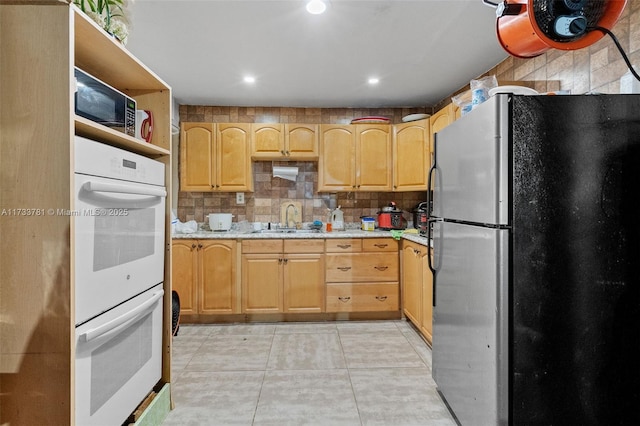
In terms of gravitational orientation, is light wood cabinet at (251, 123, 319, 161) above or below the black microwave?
above

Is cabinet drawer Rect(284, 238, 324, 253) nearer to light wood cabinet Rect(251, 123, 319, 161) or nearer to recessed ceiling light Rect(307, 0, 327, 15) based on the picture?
light wood cabinet Rect(251, 123, 319, 161)

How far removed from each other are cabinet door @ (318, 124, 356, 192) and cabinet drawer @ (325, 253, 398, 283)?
821mm

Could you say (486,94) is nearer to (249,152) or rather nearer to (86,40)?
(86,40)

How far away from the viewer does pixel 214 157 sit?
141 inches

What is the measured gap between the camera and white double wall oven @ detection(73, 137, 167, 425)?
1119mm

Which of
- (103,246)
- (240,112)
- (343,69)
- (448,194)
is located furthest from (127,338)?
(240,112)

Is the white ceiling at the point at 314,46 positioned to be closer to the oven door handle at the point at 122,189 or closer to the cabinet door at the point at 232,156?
the cabinet door at the point at 232,156

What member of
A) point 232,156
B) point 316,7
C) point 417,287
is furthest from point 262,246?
point 316,7

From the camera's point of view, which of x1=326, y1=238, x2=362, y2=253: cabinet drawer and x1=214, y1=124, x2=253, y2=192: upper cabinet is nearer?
x1=326, y1=238, x2=362, y2=253: cabinet drawer

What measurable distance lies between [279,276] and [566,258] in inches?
97.3

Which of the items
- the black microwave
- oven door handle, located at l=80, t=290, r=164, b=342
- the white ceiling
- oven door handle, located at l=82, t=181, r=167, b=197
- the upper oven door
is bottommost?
oven door handle, located at l=80, t=290, r=164, b=342

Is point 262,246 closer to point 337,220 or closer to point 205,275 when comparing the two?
point 205,275

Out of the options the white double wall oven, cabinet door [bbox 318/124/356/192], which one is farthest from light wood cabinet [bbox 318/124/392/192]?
the white double wall oven

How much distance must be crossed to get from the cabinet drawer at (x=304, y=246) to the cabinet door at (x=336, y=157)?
682 mm
